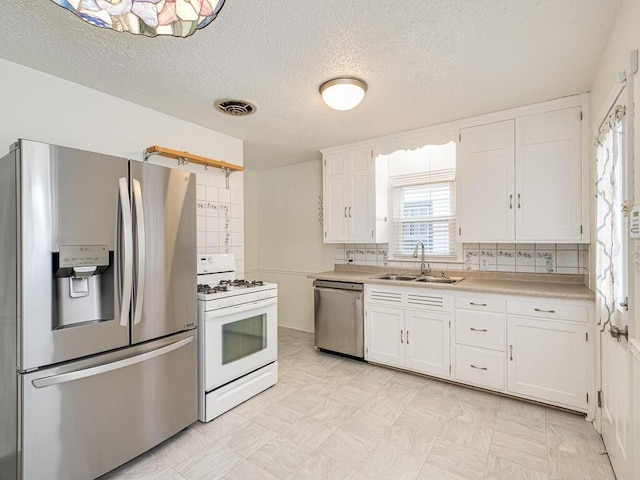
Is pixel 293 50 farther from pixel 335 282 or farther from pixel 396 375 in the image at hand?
pixel 396 375

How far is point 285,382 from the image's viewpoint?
2939mm

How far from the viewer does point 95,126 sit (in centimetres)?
232

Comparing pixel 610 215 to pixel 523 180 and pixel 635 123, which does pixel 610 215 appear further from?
pixel 523 180

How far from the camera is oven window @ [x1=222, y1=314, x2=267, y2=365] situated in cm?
244

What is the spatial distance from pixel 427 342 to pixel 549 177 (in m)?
1.77

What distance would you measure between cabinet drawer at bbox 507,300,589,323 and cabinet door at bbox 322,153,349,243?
1836mm

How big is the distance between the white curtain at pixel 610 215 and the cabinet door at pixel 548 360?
38 centimetres

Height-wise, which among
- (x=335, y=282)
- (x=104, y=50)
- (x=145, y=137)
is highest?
(x=104, y=50)

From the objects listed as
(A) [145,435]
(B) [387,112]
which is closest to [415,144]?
(B) [387,112]

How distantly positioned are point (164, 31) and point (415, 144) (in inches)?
99.7

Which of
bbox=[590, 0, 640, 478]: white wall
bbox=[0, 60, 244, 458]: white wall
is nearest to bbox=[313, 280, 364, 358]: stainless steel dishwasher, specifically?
bbox=[0, 60, 244, 458]: white wall

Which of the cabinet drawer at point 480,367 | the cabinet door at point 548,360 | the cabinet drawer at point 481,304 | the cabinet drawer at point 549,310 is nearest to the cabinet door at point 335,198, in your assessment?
the cabinet drawer at point 481,304

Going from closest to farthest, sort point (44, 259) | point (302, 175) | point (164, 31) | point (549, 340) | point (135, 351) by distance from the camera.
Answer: point (164, 31)
point (44, 259)
point (135, 351)
point (549, 340)
point (302, 175)

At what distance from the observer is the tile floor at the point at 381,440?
1.80 metres
